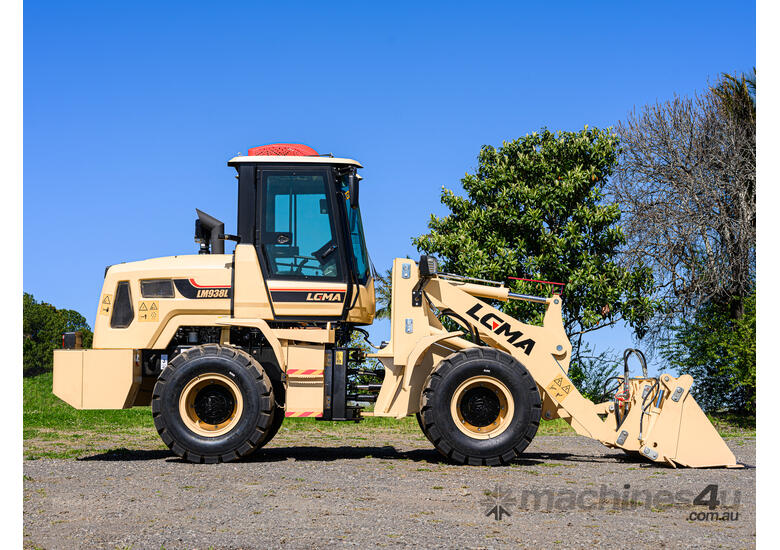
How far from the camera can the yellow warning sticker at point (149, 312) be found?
11258 mm

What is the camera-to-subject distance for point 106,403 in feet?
36.0

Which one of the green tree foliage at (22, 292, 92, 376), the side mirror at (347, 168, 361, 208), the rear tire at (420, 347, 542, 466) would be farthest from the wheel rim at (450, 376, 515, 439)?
the green tree foliage at (22, 292, 92, 376)

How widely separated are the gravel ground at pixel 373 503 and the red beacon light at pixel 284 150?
413cm

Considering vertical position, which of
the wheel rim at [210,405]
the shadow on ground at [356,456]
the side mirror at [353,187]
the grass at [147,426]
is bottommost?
the grass at [147,426]

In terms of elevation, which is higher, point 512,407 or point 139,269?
point 139,269

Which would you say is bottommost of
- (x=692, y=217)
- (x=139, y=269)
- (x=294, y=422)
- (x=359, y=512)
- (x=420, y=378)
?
(x=294, y=422)

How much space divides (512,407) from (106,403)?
17.4 feet

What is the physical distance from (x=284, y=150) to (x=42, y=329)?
40.5 metres

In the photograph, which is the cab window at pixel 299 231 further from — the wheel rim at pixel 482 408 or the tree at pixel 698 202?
the tree at pixel 698 202

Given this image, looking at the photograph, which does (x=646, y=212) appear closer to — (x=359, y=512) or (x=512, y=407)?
(x=512, y=407)

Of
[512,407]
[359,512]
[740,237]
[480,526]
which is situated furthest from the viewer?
[740,237]

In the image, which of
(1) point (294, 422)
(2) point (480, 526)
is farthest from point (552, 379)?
(1) point (294, 422)

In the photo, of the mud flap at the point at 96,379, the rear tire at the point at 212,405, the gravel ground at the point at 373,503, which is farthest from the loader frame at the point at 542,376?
the mud flap at the point at 96,379

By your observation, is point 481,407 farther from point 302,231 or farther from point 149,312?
point 149,312
